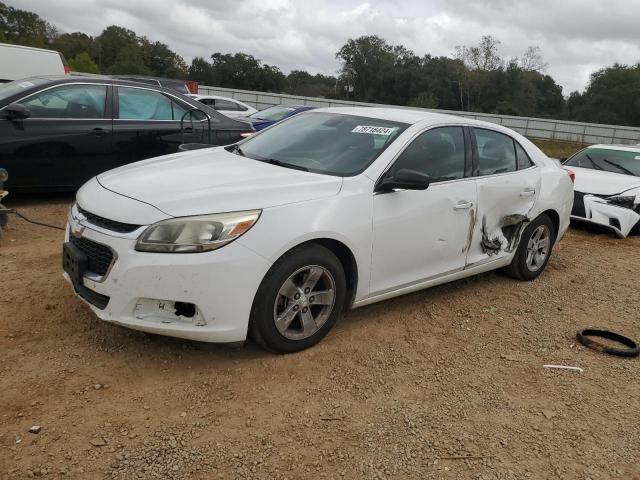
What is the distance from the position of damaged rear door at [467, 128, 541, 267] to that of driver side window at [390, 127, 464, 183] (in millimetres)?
195

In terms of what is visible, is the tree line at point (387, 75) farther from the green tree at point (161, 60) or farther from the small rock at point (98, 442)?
the small rock at point (98, 442)

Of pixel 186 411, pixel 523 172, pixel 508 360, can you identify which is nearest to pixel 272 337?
pixel 186 411

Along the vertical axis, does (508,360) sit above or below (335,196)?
below

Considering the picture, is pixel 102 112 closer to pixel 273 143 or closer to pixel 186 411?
pixel 273 143

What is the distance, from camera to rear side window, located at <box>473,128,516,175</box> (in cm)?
444

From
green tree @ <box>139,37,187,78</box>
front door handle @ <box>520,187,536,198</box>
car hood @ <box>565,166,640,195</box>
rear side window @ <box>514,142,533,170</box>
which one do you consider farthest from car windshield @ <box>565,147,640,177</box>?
green tree @ <box>139,37,187,78</box>

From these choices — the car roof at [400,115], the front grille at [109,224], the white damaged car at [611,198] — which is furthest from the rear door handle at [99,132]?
the white damaged car at [611,198]

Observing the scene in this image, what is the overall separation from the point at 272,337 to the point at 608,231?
6.27m

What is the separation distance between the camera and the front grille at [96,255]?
2.96 meters

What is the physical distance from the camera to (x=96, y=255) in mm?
3035

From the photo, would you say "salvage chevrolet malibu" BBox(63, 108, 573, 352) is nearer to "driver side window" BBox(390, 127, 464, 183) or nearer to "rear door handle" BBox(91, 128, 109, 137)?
"driver side window" BBox(390, 127, 464, 183)

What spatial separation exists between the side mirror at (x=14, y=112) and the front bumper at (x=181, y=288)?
3.48m

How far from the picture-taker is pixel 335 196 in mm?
3342

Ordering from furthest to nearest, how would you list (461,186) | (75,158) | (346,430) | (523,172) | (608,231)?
(608,231)
(75,158)
(523,172)
(461,186)
(346,430)
